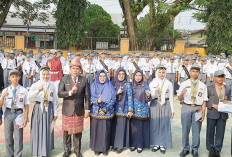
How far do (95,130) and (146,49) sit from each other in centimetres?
1613

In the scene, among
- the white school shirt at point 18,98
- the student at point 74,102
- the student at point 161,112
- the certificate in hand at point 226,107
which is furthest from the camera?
the student at point 161,112

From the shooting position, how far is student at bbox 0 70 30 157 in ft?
14.1

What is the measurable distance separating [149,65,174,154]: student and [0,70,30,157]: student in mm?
2424

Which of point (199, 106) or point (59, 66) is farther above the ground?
point (59, 66)

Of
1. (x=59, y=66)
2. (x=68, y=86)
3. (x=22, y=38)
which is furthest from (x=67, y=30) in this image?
(x=68, y=86)

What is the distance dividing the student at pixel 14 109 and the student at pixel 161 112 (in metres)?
2.42

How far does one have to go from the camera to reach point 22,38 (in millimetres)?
18453

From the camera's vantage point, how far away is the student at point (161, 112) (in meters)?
5.05

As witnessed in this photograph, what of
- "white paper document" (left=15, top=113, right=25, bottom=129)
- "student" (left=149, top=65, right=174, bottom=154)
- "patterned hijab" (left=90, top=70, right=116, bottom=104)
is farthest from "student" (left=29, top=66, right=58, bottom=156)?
"student" (left=149, top=65, right=174, bottom=154)

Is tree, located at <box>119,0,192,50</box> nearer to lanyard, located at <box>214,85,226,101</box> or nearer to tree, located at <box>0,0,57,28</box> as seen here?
tree, located at <box>0,0,57,28</box>

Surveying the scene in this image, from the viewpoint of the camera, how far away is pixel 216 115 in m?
4.73

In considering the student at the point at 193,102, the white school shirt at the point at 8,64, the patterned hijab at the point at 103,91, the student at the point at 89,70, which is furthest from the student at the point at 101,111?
the white school shirt at the point at 8,64

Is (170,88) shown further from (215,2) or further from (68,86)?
(215,2)

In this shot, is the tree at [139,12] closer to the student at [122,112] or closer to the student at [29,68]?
the student at [29,68]
